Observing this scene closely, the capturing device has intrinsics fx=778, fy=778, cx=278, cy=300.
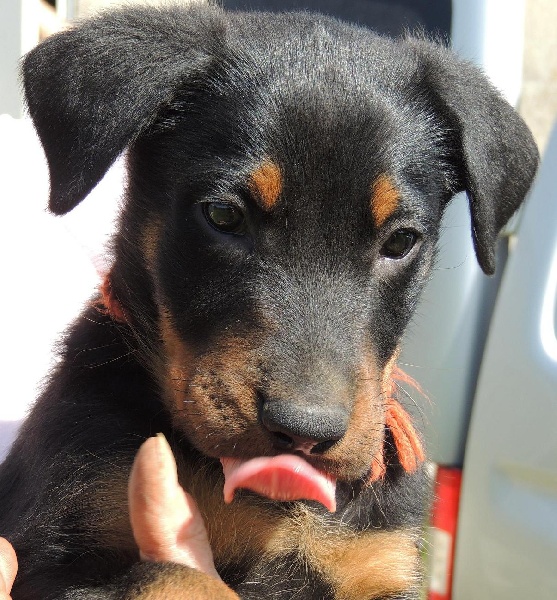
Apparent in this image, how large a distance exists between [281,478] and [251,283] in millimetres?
481

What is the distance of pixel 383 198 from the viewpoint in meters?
1.99

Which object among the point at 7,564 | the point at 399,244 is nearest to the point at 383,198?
the point at 399,244

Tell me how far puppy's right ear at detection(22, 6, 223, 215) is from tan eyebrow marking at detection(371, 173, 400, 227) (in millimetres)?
595

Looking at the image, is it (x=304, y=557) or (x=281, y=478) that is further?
(x=304, y=557)

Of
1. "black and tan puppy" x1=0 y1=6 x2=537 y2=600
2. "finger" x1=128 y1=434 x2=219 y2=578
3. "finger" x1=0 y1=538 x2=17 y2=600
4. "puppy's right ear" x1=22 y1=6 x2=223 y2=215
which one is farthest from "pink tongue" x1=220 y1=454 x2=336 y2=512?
"puppy's right ear" x1=22 y1=6 x2=223 y2=215

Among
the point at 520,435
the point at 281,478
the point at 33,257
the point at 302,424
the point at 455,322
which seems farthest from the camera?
the point at 33,257

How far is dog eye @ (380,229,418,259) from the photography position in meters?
2.11

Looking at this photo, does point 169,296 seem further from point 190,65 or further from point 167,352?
point 190,65

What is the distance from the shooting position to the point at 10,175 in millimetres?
3654

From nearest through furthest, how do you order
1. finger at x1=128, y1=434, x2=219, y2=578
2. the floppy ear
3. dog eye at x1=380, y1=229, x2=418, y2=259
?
finger at x1=128, y1=434, x2=219, y2=578 → dog eye at x1=380, y1=229, x2=418, y2=259 → the floppy ear

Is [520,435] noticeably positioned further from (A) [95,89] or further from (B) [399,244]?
(A) [95,89]

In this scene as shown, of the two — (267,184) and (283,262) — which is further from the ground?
(267,184)

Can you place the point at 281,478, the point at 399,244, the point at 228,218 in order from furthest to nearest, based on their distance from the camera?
the point at 399,244 → the point at 228,218 → the point at 281,478

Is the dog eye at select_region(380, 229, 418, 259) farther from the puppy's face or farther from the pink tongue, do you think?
the pink tongue
